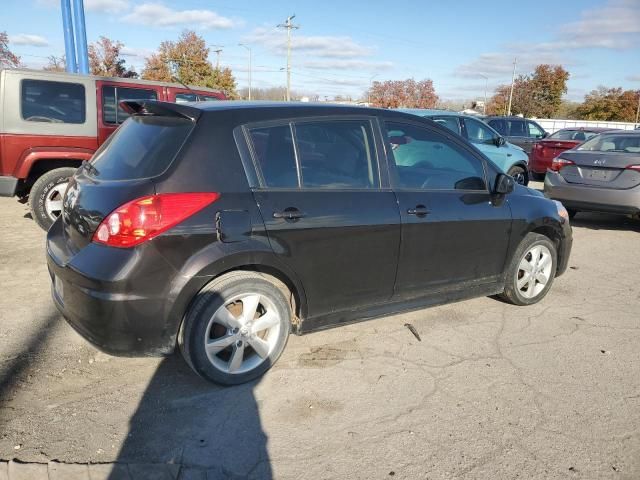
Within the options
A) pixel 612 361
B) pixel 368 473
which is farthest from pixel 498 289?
pixel 368 473

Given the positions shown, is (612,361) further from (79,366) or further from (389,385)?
(79,366)

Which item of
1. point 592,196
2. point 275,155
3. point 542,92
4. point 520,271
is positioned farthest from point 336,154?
point 542,92

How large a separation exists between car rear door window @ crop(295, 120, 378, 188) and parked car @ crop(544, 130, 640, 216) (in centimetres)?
559

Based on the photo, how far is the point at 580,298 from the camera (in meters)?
5.03

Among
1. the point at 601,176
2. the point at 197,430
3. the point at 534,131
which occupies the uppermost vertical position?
the point at 534,131

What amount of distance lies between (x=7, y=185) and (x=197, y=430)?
4.91 m

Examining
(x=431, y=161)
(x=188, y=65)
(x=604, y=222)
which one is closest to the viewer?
(x=431, y=161)

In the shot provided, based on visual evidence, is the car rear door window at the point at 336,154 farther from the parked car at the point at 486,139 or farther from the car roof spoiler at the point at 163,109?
the parked car at the point at 486,139

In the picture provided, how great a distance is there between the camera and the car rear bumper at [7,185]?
6.17 metres

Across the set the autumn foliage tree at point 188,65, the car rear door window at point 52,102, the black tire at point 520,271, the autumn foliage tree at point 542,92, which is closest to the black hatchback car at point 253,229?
the black tire at point 520,271

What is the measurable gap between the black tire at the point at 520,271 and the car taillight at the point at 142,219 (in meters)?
2.93

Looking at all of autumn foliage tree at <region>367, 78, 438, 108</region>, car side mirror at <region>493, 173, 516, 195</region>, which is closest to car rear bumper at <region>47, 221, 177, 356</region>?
car side mirror at <region>493, 173, 516, 195</region>

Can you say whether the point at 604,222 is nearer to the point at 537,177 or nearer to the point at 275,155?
the point at 537,177

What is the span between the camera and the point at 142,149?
3109mm
